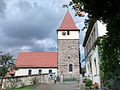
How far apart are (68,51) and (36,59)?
964 centimetres

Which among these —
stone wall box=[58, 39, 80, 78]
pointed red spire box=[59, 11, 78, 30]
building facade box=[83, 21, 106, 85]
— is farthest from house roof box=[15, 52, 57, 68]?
building facade box=[83, 21, 106, 85]

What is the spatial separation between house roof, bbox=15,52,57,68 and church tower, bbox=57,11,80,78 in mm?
3263

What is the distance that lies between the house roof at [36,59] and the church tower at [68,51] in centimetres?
326

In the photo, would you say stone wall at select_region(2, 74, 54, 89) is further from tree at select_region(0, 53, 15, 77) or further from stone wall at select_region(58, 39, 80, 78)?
stone wall at select_region(58, 39, 80, 78)

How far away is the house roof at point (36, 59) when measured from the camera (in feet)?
201

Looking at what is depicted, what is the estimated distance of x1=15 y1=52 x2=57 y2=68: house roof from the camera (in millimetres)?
61344

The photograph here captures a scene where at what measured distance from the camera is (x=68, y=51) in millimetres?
59031

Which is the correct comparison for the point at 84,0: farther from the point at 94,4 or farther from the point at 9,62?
the point at 9,62

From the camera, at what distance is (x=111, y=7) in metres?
6.70

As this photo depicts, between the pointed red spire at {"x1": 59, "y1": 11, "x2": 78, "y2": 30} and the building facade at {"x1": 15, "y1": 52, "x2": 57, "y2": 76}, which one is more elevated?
the pointed red spire at {"x1": 59, "y1": 11, "x2": 78, "y2": 30}

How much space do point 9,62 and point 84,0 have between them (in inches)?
1242

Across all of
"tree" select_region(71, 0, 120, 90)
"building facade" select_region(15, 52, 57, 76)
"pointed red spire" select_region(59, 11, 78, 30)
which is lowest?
"tree" select_region(71, 0, 120, 90)

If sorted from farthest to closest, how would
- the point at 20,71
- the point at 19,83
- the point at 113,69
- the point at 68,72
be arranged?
the point at 20,71 → the point at 68,72 → the point at 19,83 → the point at 113,69

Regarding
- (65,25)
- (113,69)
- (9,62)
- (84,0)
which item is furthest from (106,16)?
(65,25)
